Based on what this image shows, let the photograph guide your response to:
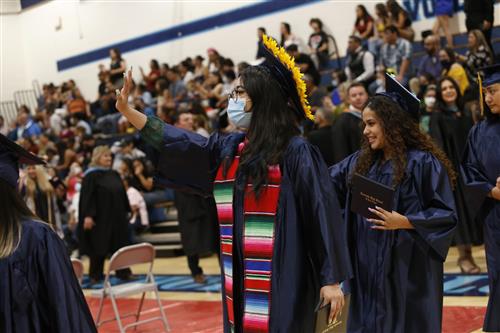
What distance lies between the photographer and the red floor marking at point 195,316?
6619 mm

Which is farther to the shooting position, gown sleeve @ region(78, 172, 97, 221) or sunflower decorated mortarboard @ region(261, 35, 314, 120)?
gown sleeve @ region(78, 172, 97, 221)

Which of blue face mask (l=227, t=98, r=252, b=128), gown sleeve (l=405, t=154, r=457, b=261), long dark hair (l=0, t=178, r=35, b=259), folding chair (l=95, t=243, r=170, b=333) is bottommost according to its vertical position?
folding chair (l=95, t=243, r=170, b=333)

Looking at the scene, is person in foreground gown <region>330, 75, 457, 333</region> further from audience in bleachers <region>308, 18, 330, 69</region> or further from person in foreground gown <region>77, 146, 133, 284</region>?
audience in bleachers <region>308, 18, 330, 69</region>

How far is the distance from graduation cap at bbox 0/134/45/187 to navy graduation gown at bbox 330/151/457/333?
6.84 feet

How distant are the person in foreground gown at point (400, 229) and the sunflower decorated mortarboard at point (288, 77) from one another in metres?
0.89

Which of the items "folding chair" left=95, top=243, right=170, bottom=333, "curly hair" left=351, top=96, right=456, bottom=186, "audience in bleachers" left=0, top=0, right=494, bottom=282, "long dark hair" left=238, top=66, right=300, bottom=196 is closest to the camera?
"long dark hair" left=238, top=66, right=300, bottom=196

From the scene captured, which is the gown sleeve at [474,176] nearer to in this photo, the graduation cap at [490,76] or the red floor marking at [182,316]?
the graduation cap at [490,76]

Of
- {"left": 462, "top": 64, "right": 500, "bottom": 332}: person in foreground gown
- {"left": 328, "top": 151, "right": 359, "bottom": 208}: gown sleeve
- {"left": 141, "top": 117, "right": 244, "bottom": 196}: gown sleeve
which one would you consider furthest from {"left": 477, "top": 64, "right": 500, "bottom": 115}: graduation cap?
{"left": 141, "top": 117, "right": 244, "bottom": 196}: gown sleeve

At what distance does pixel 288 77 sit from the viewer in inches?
151

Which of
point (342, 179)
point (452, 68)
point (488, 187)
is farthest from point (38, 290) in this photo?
point (452, 68)

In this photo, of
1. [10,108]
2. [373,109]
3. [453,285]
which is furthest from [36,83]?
[373,109]

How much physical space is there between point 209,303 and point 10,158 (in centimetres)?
590

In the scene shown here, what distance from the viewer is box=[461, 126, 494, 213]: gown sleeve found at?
538 cm

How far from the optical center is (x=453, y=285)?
815cm
